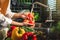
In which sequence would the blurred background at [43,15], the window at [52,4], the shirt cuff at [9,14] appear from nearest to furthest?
the blurred background at [43,15] < the window at [52,4] < the shirt cuff at [9,14]

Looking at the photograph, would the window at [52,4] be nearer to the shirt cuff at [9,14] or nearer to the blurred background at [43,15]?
the blurred background at [43,15]

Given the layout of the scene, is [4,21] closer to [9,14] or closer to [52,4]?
[9,14]

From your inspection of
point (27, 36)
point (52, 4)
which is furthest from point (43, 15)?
point (27, 36)

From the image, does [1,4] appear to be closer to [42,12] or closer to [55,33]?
[42,12]

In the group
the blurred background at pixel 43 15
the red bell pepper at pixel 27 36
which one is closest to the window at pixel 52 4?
the blurred background at pixel 43 15

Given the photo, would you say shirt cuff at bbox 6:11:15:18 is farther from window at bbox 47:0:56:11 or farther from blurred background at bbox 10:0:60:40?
window at bbox 47:0:56:11

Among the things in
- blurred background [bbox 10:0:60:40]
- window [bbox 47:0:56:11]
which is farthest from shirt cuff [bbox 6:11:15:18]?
window [bbox 47:0:56:11]

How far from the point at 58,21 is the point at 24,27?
22 centimetres

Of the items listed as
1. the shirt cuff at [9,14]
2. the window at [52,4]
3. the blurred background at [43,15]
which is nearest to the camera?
the blurred background at [43,15]

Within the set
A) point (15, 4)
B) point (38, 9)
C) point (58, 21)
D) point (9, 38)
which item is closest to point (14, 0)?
point (15, 4)

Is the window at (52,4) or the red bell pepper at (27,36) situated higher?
the window at (52,4)

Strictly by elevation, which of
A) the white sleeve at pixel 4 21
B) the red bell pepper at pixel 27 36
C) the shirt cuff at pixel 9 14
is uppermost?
the shirt cuff at pixel 9 14

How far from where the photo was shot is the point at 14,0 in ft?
3.49

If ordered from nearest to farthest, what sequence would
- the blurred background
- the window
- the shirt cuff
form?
the blurred background, the window, the shirt cuff
